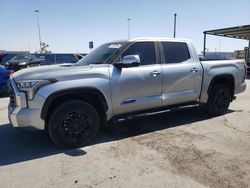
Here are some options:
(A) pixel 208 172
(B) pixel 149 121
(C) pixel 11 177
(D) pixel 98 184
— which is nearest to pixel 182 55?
(B) pixel 149 121

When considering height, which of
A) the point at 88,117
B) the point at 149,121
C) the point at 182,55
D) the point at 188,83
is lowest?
the point at 149,121

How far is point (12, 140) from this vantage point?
4.95 metres

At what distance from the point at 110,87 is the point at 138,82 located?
1.98 feet

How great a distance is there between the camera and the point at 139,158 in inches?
159

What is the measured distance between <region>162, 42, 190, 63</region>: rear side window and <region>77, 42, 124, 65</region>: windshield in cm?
101

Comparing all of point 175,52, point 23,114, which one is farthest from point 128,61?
point 23,114

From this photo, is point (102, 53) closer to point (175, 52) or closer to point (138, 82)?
point (138, 82)

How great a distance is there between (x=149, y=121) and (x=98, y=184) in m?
3.03

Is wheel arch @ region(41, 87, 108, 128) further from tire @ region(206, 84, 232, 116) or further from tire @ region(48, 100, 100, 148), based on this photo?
tire @ region(206, 84, 232, 116)

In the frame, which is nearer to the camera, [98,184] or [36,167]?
[98,184]

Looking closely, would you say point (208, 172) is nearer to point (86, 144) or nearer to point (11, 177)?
point (86, 144)

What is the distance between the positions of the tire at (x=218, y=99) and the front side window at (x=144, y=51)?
202cm

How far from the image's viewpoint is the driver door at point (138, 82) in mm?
4746

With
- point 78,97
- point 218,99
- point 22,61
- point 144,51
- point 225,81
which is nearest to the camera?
point 78,97
